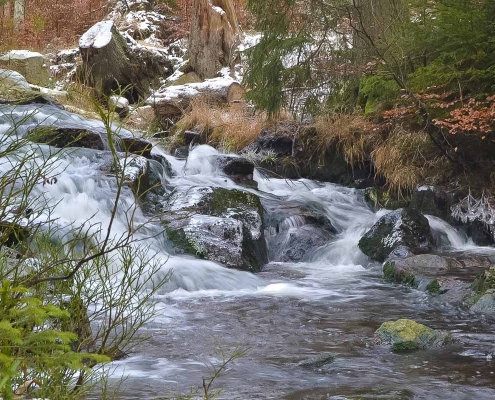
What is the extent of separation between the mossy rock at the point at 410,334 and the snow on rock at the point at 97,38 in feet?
42.2

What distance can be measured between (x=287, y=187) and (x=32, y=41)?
1142 centimetres

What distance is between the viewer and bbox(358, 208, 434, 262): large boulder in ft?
29.2

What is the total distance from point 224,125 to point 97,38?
16.7 feet

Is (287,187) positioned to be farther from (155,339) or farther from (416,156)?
(155,339)

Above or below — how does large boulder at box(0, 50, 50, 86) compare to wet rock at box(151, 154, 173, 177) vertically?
above

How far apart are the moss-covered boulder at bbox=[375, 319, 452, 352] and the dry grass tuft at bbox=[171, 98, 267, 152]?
817 centimetres

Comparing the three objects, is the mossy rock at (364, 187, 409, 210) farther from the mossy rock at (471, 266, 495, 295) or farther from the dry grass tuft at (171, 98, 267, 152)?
the mossy rock at (471, 266, 495, 295)

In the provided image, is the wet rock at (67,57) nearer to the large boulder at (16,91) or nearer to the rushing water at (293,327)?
the rushing water at (293,327)

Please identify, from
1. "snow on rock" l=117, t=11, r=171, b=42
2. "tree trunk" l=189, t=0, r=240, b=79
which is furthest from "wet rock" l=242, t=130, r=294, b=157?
"snow on rock" l=117, t=11, r=171, b=42

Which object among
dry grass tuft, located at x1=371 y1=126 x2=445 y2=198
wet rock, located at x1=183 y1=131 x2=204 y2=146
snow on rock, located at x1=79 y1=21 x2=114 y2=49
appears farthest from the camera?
snow on rock, located at x1=79 y1=21 x2=114 y2=49

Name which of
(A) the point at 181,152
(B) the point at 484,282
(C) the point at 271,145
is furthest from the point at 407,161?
(B) the point at 484,282

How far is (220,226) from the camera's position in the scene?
8.63 meters

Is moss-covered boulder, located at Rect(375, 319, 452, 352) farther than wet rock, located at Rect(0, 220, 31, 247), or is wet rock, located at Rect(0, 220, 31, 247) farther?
moss-covered boulder, located at Rect(375, 319, 452, 352)

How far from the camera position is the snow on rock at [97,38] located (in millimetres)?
16453
